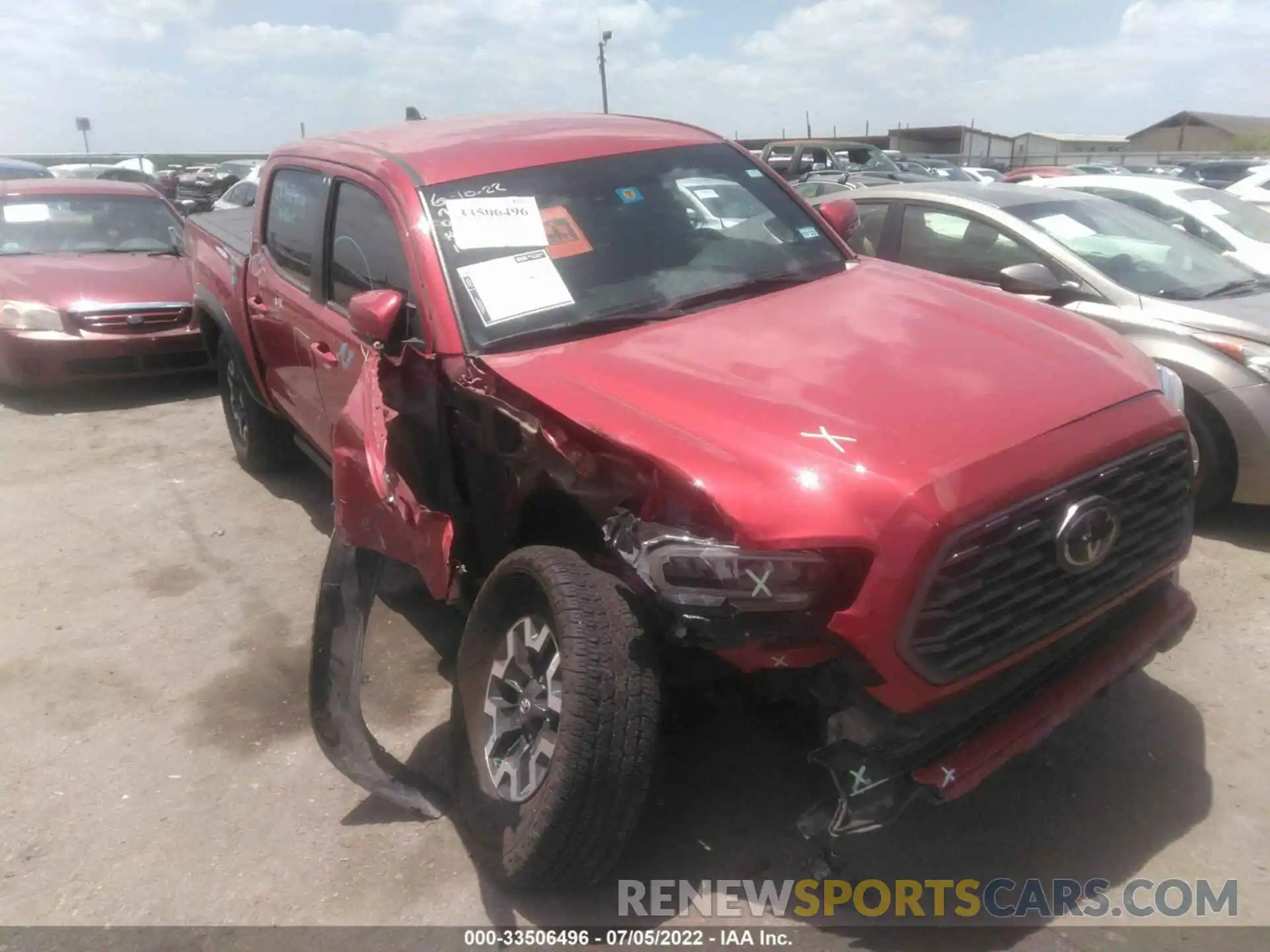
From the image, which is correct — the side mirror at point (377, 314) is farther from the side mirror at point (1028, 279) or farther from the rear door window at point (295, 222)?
the side mirror at point (1028, 279)

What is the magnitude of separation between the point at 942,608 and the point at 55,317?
24.7ft

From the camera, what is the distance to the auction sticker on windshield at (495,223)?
3.32m

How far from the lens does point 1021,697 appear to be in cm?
249

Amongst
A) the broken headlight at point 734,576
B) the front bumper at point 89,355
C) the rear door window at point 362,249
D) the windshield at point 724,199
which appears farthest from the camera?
the front bumper at point 89,355

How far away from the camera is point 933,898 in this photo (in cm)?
266

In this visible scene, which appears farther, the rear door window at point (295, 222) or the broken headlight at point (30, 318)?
the broken headlight at point (30, 318)

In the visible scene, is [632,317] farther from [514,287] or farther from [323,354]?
[323,354]

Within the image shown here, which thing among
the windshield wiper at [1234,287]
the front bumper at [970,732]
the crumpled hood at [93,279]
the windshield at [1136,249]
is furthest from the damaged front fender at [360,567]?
the crumpled hood at [93,279]

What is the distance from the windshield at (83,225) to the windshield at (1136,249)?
7319mm

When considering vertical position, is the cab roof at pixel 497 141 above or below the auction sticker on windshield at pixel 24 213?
above

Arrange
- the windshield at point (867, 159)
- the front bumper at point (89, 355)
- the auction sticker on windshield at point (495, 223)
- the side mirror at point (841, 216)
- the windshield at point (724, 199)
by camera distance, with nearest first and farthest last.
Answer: the auction sticker on windshield at point (495, 223)
the windshield at point (724, 199)
the side mirror at point (841, 216)
the front bumper at point (89, 355)
the windshield at point (867, 159)

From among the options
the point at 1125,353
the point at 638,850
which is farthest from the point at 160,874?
the point at 1125,353

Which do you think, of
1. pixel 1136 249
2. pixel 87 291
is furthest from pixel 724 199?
pixel 87 291

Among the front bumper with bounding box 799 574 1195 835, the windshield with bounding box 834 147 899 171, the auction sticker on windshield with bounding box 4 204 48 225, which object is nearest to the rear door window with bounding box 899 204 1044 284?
the front bumper with bounding box 799 574 1195 835
